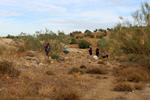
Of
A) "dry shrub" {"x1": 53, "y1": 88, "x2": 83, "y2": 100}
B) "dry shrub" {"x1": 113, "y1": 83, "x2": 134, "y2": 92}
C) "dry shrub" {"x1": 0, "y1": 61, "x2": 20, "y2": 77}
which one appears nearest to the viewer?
"dry shrub" {"x1": 53, "y1": 88, "x2": 83, "y2": 100}

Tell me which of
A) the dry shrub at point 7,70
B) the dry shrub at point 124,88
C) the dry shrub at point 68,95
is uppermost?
the dry shrub at point 7,70

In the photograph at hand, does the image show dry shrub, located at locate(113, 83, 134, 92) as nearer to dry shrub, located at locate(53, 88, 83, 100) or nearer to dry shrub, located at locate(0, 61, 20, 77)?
dry shrub, located at locate(53, 88, 83, 100)

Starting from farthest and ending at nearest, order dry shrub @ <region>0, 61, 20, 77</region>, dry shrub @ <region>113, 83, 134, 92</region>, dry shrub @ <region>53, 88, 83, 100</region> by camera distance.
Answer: dry shrub @ <region>0, 61, 20, 77</region>
dry shrub @ <region>113, 83, 134, 92</region>
dry shrub @ <region>53, 88, 83, 100</region>

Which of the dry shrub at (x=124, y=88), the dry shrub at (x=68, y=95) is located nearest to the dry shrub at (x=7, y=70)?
the dry shrub at (x=68, y=95)

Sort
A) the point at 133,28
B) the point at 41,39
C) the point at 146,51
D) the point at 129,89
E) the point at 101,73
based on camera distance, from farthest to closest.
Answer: the point at 41,39 < the point at 101,73 < the point at 133,28 < the point at 146,51 < the point at 129,89

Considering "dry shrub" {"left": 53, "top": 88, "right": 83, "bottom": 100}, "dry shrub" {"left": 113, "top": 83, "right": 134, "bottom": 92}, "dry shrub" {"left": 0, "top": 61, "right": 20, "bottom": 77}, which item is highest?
"dry shrub" {"left": 0, "top": 61, "right": 20, "bottom": 77}

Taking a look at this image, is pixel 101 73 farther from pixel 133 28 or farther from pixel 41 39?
pixel 41 39

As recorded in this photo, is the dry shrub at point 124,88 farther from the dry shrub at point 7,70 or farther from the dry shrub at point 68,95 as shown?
the dry shrub at point 7,70

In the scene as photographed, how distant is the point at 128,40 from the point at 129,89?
423 centimetres

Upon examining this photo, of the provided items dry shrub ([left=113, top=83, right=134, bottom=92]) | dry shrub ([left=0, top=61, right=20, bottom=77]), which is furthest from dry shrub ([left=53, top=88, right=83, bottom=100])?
dry shrub ([left=0, top=61, right=20, bottom=77])

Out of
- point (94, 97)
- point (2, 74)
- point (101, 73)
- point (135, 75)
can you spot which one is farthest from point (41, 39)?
point (94, 97)

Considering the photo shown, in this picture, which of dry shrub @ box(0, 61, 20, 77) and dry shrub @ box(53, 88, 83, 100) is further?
dry shrub @ box(0, 61, 20, 77)

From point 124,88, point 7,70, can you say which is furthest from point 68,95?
point 7,70

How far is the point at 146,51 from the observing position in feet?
35.0
